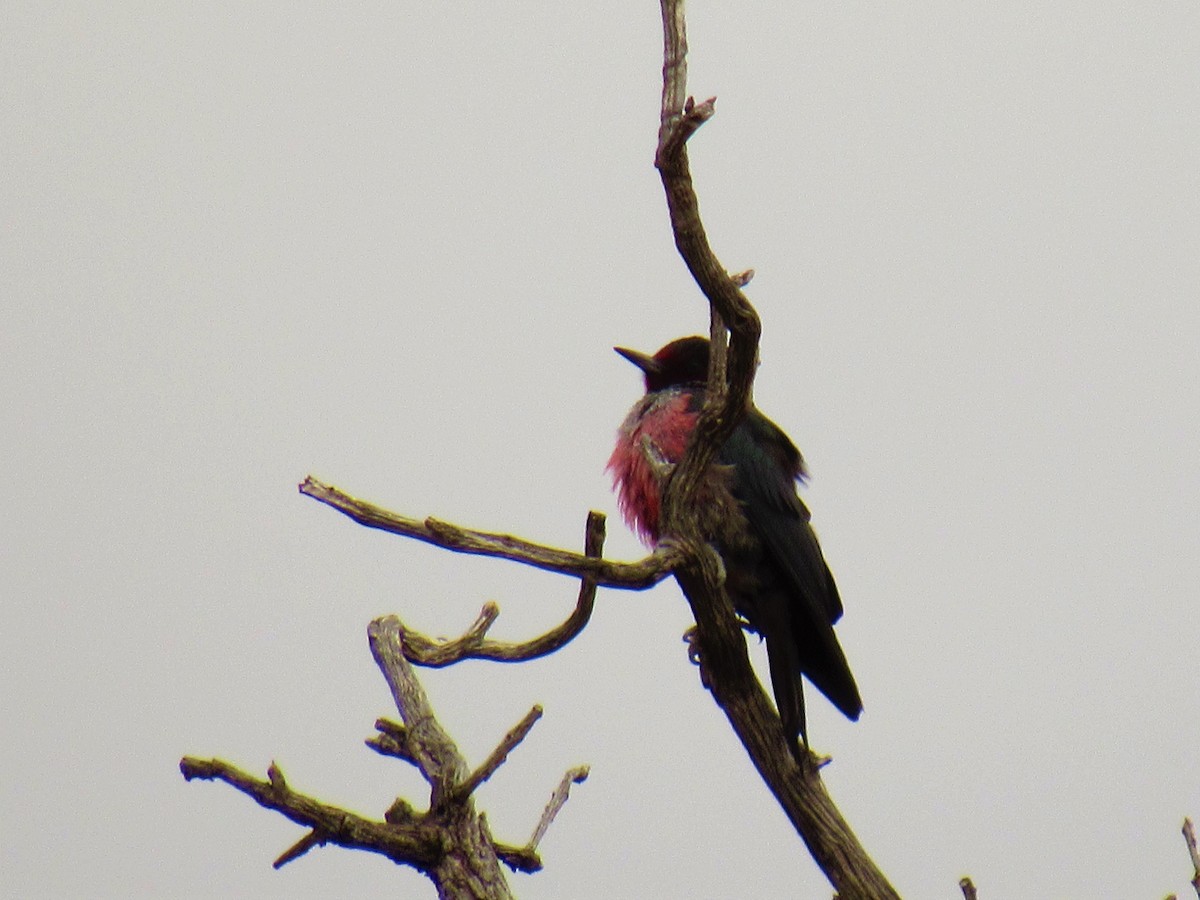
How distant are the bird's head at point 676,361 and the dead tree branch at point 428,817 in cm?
229

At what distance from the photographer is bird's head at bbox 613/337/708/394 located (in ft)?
21.3

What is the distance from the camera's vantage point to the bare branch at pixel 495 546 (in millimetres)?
3912

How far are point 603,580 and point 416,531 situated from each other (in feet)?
1.89

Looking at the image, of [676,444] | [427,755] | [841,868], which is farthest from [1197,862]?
[676,444]

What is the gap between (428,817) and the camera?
4.33 m

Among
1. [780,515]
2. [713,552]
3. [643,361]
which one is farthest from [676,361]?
[713,552]

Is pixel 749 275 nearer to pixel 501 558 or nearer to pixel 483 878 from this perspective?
pixel 501 558

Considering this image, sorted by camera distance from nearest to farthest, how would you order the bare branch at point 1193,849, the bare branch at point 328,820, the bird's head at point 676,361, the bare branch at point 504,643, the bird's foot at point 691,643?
the bare branch at point 1193,849 < the bare branch at point 328,820 < the bare branch at point 504,643 < the bird's foot at point 691,643 < the bird's head at point 676,361

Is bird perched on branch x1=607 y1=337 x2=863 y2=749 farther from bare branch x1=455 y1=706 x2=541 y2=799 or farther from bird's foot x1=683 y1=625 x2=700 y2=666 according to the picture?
bare branch x1=455 y1=706 x2=541 y2=799

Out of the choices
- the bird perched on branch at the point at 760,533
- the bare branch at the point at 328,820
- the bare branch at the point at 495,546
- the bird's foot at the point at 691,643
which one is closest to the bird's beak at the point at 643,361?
the bird perched on branch at the point at 760,533

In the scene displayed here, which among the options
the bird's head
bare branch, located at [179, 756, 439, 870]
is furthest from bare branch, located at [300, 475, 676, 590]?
the bird's head

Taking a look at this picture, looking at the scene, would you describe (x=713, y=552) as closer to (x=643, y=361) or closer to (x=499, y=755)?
(x=499, y=755)

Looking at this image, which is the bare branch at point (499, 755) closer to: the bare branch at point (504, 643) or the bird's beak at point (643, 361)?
the bare branch at point (504, 643)

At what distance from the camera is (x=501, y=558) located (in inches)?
159
